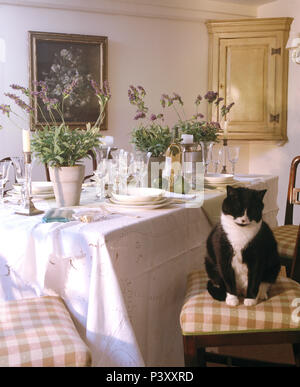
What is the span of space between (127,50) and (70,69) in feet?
2.18

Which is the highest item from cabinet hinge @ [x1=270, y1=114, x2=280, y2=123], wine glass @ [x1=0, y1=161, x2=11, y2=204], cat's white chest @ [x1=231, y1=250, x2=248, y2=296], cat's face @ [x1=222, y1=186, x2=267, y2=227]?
cabinet hinge @ [x1=270, y1=114, x2=280, y2=123]

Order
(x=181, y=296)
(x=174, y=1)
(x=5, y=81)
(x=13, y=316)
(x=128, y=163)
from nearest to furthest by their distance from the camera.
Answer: (x=13, y=316)
(x=181, y=296)
(x=128, y=163)
(x=5, y=81)
(x=174, y=1)

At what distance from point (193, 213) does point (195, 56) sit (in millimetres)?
3362

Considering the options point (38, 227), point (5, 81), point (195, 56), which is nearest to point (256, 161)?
point (195, 56)

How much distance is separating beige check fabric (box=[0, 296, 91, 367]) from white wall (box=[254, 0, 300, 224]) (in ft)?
12.8

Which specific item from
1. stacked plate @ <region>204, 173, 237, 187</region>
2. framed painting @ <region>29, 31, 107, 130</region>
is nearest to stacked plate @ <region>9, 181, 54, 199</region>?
stacked plate @ <region>204, 173, 237, 187</region>

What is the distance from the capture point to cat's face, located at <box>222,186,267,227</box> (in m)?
1.51

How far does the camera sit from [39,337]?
1.36m

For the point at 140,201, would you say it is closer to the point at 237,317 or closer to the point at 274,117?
the point at 237,317

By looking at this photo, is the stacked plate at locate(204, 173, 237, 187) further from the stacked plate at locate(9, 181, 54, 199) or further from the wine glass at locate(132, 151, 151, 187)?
the stacked plate at locate(9, 181, 54, 199)

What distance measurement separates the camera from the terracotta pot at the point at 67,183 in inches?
79.0

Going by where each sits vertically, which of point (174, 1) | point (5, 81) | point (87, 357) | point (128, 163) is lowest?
point (87, 357)

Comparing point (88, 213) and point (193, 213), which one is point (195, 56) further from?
point (88, 213)
